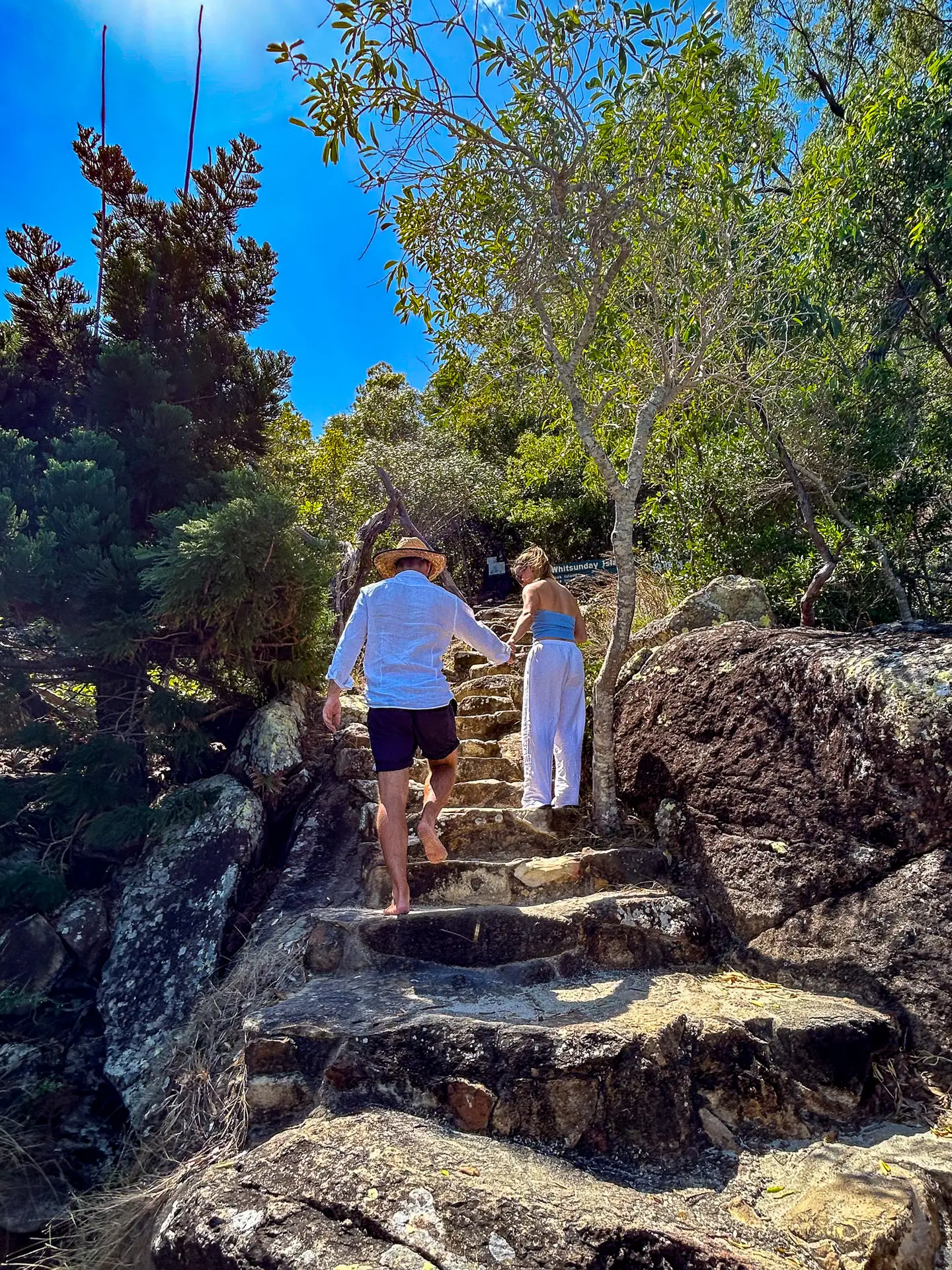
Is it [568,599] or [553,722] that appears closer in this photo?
[553,722]

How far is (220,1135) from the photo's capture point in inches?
115

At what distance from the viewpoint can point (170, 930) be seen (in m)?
4.06

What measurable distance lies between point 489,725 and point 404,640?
99.4 inches

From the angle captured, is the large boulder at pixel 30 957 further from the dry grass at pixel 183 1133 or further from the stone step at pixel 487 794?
the stone step at pixel 487 794

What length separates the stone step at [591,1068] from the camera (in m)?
2.70

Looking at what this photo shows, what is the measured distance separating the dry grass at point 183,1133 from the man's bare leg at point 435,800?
0.83 meters

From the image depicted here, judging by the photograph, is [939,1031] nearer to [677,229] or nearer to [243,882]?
[243,882]

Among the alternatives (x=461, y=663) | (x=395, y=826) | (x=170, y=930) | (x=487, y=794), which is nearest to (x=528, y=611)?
(x=487, y=794)

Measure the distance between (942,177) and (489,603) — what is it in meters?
8.42

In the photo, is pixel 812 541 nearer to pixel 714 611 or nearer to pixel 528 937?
pixel 714 611

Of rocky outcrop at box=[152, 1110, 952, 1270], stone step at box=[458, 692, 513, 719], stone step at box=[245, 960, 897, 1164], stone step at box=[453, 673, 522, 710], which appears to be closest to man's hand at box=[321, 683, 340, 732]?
stone step at box=[245, 960, 897, 1164]

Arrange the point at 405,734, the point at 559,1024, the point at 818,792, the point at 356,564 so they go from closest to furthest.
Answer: the point at 559,1024, the point at 818,792, the point at 405,734, the point at 356,564

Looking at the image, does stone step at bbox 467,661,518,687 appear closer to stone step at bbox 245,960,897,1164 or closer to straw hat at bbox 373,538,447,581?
straw hat at bbox 373,538,447,581

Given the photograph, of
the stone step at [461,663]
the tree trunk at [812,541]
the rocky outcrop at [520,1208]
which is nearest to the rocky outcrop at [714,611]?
the tree trunk at [812,541]
